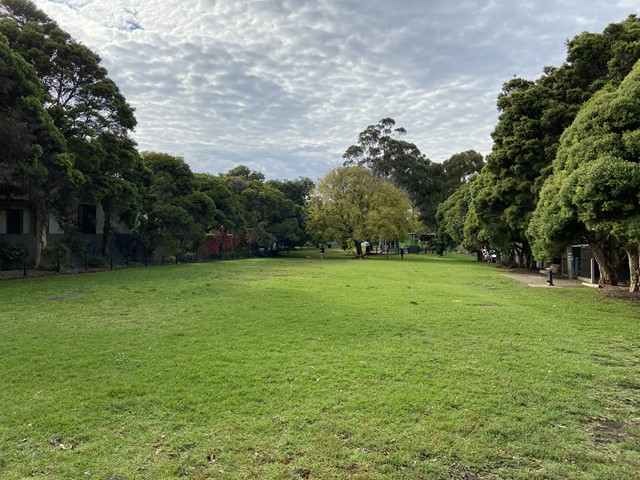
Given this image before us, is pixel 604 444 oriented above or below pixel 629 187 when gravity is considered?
below

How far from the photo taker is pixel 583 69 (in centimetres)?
1672

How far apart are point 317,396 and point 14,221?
25.1 meters

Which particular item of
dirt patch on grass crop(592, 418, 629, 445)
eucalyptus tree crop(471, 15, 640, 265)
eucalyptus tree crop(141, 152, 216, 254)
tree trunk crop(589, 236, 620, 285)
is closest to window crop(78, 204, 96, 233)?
eucalyptus tree crop(141, 152, 216, 254)

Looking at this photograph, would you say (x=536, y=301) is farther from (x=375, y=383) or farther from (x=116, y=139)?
(x=116, y=139)

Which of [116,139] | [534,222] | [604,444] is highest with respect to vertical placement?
[116,139]

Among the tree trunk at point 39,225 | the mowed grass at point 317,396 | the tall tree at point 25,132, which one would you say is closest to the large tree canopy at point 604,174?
the mowed grass at point 317,396

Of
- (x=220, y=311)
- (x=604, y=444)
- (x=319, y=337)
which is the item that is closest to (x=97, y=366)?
(x=319, y=337)

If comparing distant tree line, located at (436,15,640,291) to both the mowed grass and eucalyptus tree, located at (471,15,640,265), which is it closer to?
eucalyptus tree, located at (471,15,640,265)

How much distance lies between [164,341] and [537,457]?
218 inches

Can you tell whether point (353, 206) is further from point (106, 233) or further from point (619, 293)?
point (619, 293)

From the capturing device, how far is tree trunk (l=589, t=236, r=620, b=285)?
572 inches

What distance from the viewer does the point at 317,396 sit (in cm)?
445

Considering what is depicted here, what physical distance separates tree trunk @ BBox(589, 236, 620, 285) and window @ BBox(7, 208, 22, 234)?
27.9 meters

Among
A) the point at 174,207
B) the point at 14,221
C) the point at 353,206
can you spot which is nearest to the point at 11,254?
the point at 14,221
